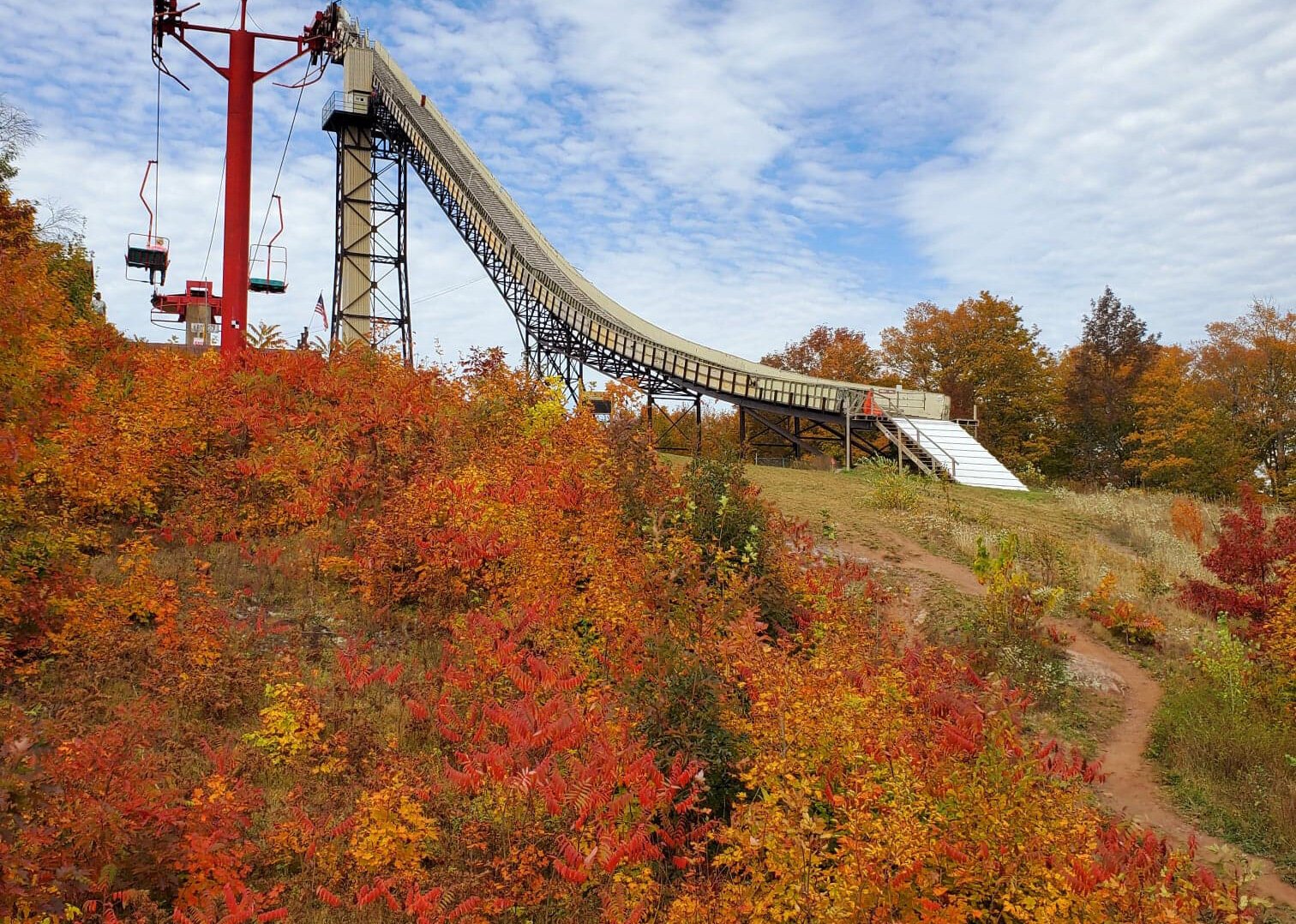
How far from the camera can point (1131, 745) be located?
27.1 ft

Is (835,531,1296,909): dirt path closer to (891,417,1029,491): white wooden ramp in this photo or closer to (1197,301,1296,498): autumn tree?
(891,417,1029,491): white wooden ramp

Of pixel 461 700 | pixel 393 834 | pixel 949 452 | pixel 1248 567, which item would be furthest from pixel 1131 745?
pixel 949 452

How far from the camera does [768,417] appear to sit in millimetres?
29828

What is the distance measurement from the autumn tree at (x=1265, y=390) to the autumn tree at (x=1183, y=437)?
64 cm

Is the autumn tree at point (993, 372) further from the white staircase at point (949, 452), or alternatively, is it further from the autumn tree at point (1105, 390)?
the white staircase at point (949, 452)

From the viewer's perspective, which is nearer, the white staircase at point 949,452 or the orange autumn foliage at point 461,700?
the orange autumn foliage at point 461,700

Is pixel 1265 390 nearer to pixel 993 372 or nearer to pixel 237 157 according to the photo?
pixel 993 372

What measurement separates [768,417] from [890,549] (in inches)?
663

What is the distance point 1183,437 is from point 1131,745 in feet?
98.1

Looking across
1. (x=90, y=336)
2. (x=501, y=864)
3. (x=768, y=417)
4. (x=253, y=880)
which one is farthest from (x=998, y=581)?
(x=768, y=417)

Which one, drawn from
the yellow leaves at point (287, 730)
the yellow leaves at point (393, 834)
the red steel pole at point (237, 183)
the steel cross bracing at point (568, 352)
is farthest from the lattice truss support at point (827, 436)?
the yellow leaves at point (393, 834)

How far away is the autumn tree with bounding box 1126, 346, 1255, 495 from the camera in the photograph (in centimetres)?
3366

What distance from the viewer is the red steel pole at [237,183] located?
1449cm

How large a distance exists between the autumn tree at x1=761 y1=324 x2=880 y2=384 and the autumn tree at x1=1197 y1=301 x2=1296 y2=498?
14484mm
